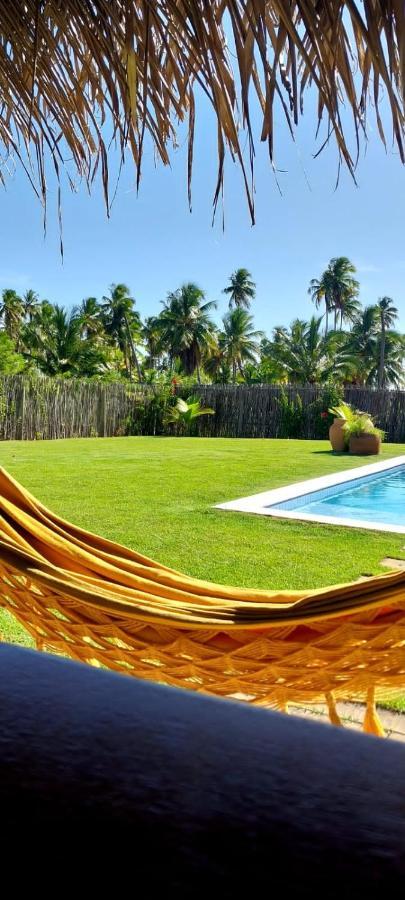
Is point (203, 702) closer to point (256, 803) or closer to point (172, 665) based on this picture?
point (256, 803)

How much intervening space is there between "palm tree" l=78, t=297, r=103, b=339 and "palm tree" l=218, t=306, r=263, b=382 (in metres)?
5.84

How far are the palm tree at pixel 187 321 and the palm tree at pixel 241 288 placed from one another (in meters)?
7.56

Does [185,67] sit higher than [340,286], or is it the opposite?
[340,286]

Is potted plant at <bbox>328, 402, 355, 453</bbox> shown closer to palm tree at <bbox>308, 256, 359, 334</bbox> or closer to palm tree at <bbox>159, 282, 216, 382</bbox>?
palm tree at <bbox>159, 282, 216, 382</bbox>

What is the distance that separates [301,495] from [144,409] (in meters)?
8.93

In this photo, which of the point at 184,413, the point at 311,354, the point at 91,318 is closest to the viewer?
the point at 184,413

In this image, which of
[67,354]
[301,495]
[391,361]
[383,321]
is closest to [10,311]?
[67,354]

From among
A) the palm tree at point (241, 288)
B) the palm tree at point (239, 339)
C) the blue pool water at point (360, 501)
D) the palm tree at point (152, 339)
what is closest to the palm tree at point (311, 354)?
the palm tree at point (239, 339)

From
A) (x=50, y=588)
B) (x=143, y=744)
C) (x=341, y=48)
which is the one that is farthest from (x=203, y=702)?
(x=341, y=48)

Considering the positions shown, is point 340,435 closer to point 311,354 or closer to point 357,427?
point 357,427

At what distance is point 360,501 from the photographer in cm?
649

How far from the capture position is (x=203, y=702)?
0.34 metres

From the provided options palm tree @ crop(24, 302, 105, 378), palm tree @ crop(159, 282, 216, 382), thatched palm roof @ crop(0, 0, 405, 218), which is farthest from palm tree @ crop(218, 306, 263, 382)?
thatched palm roof @ crop(0, 0, 405, 218)

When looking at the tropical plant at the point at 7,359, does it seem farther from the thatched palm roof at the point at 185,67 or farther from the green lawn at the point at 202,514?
the thatched palm roof at the point at 185,67
